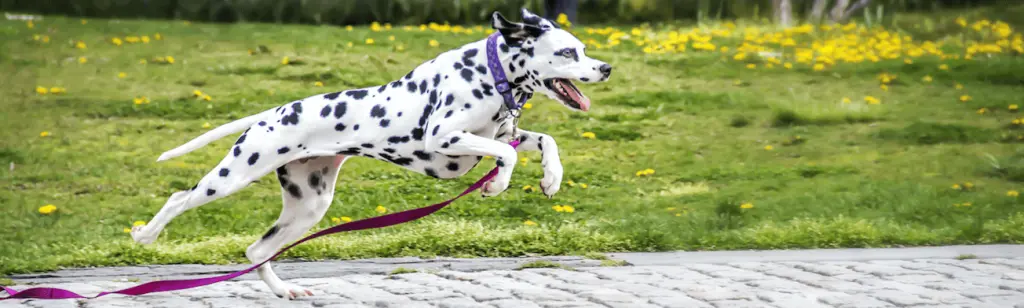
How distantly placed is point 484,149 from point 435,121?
0.28 m

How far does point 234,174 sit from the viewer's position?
5.71 meters

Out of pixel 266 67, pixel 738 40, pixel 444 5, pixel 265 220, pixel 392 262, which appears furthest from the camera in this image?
pixel 444 5

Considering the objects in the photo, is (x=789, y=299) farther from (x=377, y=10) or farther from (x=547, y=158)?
(x=377, y=10)

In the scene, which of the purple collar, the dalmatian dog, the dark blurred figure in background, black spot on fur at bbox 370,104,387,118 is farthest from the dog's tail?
the dark blurred figure in background

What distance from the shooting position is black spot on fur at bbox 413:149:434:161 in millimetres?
5623

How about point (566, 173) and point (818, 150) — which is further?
point (818, 150)

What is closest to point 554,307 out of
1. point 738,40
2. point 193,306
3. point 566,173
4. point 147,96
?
point 193,306

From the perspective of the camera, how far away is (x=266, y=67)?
530 inches

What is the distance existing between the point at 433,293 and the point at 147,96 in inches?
277

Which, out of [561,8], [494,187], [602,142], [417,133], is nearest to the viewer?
[494,187]

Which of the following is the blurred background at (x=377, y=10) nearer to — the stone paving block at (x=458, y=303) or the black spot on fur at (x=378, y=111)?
the stone paving block at (x=458, y=303)

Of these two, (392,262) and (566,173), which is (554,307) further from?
(566,173)

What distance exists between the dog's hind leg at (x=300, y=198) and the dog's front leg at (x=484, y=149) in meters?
0.75

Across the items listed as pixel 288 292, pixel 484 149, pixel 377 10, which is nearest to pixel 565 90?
pixel 484 149
